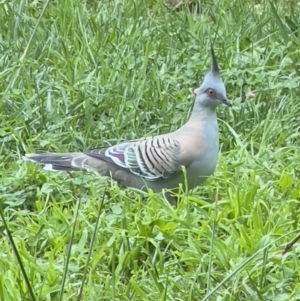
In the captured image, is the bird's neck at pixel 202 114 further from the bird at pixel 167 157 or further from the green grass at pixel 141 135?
the green grass at pixel 141 135

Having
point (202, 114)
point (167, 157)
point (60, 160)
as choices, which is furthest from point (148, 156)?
point (60, 160)

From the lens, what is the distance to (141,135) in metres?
4.50

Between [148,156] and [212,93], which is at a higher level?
[212,93]

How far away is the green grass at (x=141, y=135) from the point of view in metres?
3.14

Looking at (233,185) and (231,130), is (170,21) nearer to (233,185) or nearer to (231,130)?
(231,130)

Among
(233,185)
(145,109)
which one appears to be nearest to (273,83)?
(145,109)

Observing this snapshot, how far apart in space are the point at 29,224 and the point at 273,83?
6.09 feet

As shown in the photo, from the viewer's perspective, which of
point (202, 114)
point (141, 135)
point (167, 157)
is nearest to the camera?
point (167, 157)

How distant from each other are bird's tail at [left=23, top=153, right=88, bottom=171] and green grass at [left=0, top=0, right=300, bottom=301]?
4 cm

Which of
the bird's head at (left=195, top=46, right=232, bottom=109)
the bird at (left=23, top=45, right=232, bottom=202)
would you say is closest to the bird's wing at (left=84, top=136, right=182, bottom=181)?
the bird at (left=23, top=45, right=232, bottom=202)

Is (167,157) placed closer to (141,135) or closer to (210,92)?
(210,92)

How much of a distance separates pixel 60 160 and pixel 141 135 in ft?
2.15

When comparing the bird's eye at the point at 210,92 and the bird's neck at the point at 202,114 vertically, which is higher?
the bird's eye at the point at 210,92

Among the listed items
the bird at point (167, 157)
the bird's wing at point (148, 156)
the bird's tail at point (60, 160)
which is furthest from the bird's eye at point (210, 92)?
the bird's tail at point (60, 160)
